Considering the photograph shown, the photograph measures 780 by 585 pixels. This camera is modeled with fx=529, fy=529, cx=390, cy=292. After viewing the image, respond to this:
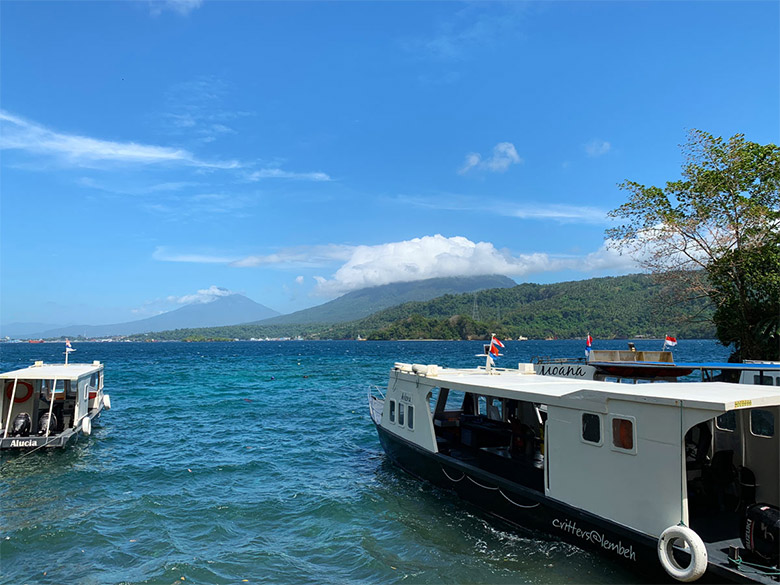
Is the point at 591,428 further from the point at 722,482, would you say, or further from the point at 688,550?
the point at 722,482

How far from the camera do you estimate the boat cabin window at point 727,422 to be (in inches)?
425

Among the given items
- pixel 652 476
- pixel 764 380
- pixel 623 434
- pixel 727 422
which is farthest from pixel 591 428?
pixel 764 380

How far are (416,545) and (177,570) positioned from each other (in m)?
4.95

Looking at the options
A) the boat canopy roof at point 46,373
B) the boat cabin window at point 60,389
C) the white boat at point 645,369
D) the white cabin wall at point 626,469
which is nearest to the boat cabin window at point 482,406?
the white boat at point 645,369

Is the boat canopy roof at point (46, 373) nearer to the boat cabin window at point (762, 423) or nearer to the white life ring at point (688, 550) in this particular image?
the white life ring at point (688, 550)

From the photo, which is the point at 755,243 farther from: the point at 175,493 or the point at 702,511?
the point at 175,493

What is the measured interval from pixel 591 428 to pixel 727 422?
3.36 m

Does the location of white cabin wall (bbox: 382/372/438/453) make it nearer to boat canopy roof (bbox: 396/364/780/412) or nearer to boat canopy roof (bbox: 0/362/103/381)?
boat canopy roof (bbox: 396/364/780/412)

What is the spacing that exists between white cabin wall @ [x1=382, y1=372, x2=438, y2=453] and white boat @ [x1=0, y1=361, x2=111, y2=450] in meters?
12.3

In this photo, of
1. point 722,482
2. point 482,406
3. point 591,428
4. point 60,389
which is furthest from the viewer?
point 60,389

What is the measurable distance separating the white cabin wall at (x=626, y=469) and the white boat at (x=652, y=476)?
18 millimetres

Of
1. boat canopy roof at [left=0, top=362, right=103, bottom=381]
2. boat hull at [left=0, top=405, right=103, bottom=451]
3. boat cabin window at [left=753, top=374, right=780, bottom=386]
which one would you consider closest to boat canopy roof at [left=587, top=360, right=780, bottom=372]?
boat cabin window at [left=753, top=374, right=780, bottom=386]

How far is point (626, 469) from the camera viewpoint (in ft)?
30.3

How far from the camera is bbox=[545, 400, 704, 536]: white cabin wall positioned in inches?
336
